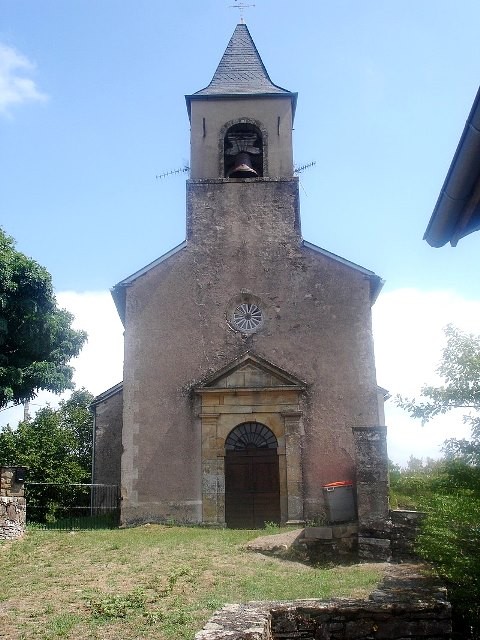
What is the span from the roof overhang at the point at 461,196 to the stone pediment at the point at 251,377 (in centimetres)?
1250

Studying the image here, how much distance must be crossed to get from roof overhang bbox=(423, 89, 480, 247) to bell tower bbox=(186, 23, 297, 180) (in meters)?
15.5

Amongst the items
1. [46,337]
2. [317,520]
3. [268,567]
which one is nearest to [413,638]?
[268,567]

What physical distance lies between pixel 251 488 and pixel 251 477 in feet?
0.91

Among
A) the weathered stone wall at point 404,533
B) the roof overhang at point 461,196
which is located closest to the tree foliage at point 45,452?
the weathered stone wall at point 404,533

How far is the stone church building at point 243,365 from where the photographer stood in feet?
53.6

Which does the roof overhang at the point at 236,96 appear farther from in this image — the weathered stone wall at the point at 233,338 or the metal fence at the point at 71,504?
the metal fence at the point at 71,504

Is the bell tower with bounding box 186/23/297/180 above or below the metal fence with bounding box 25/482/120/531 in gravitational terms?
above

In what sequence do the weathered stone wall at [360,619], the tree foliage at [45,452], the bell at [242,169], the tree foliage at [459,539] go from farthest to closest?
1. the tree foliage at [45,452]
2. the bell at [242,169]
3. the tree foliage at [459,539]
4. the weathered stone wall at [360,619]

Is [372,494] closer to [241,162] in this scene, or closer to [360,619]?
[360,619]

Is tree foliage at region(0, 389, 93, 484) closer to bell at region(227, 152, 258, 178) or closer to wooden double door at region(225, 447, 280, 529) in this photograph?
wooden double door at region(225, 447, 280, 529)


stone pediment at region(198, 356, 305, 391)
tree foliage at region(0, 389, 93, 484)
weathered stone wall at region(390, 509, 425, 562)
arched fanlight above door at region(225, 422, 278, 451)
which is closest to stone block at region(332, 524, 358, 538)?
weathered stone wall at region(390, 509, 425, 562)

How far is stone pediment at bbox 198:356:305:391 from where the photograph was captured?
55.1 ft

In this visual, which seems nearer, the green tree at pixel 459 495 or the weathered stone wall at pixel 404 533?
the green tree at pixel 459 495

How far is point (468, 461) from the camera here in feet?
21.3
